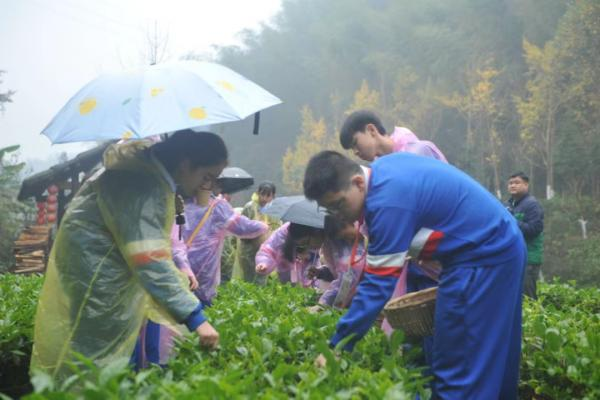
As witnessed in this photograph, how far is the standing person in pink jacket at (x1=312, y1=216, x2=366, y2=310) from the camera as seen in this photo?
3.77 m

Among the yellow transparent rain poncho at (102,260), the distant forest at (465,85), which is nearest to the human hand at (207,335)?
the yellow transparent rain poncho at (102,260)

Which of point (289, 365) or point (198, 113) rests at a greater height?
point (198, 113)

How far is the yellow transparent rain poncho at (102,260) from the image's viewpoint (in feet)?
7.92

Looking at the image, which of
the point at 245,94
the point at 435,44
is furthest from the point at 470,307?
the point at 435,44

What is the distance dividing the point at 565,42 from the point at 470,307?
19.4 meters

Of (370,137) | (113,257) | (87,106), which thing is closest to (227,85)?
(87,106)

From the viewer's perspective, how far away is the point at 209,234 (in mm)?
4953

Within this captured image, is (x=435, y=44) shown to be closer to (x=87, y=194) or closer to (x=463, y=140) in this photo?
(x=463, y=140)

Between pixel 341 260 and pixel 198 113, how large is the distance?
1.97 m

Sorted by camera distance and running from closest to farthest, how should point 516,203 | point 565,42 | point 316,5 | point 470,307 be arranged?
point 470,307, point 516,203, point 565,42, point 316,5

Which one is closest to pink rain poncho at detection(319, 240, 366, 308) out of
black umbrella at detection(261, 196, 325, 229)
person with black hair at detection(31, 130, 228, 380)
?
black umbrella at detection(261, 196, 325, 229)

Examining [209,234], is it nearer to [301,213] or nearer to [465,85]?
[301,213]

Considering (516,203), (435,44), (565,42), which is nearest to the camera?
(516,203)

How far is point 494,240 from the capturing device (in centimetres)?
255
